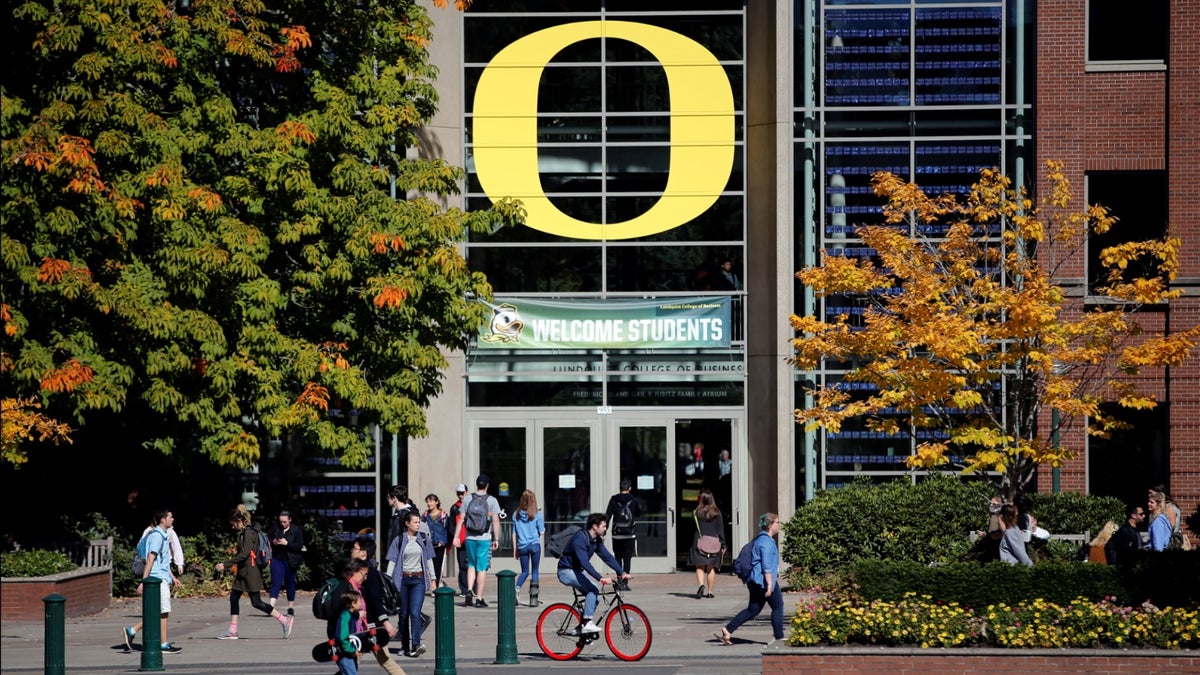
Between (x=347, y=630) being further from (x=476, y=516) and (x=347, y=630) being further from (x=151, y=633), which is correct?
(x=476, y=516)

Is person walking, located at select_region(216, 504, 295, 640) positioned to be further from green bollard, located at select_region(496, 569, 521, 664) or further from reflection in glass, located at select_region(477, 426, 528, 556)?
reflection in glass, located at select_region(477, 426, 528, 556)

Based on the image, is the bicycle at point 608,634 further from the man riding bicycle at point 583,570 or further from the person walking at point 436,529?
the person walking at point 436,529

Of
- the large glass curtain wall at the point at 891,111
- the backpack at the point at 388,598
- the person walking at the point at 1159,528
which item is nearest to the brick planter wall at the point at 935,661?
the backpack at the point at 388,598

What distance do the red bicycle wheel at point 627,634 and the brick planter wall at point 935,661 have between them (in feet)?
8.88

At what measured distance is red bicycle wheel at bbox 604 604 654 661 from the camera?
1798 centimetres

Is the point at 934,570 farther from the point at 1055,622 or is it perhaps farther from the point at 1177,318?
the point at 1177,318

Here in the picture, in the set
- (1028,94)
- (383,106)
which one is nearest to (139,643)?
(383,106)

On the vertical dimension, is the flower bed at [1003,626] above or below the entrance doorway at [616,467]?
below

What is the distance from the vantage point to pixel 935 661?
15.4 m

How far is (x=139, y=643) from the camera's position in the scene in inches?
780

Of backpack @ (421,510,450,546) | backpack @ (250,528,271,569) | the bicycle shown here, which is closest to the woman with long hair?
backpack @ (421,510,450,546)

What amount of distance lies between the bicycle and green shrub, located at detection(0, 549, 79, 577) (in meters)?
8.66

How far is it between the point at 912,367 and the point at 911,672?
719 centimetres

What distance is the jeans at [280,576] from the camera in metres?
21.5
